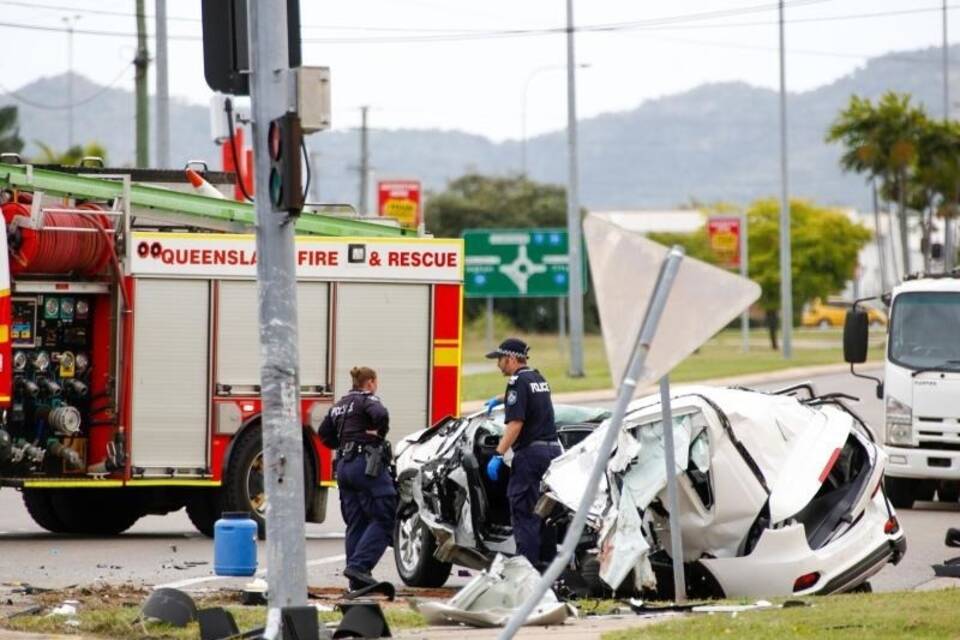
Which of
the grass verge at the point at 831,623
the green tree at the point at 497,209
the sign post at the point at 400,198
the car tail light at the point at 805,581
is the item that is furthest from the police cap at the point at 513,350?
the green tree at the point at 497,209

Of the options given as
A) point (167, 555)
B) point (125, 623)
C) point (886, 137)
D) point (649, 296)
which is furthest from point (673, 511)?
point (886, 137)

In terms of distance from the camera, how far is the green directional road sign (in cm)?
4462

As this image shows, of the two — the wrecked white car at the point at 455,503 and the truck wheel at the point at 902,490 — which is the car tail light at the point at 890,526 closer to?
the wrecked white car at the point at 455,503

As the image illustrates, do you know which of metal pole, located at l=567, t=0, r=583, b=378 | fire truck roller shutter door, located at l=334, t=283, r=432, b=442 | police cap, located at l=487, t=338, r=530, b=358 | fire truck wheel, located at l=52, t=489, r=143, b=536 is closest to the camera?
police cap, located at l=487, t=338, r=530, b=358

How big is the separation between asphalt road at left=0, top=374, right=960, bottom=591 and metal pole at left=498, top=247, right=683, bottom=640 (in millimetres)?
5829

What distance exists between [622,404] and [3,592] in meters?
6.31

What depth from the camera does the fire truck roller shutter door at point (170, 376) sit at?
691 inches

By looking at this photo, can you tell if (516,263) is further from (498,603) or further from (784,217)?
(498,603)

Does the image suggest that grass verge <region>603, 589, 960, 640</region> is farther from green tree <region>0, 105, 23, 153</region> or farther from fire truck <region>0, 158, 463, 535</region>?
green tree <region>0, 105, 23, 153</region>

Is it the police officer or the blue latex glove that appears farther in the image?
the blue latex glove

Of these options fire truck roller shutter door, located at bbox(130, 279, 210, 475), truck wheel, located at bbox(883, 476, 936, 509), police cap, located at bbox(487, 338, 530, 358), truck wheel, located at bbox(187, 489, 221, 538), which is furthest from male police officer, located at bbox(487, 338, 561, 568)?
truck wheel, located at bbox(883, 476, 936, 509)

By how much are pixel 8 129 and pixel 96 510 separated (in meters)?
62.1

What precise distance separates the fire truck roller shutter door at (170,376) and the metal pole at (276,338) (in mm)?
7707

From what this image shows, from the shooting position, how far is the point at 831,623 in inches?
416
